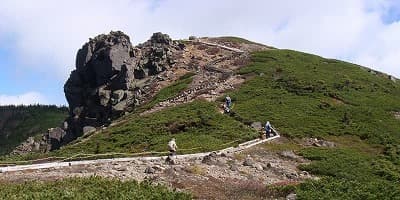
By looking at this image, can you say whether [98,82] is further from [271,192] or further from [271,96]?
[271,192]

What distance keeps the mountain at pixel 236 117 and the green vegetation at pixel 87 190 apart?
2.82 m

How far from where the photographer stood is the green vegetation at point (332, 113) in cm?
3522

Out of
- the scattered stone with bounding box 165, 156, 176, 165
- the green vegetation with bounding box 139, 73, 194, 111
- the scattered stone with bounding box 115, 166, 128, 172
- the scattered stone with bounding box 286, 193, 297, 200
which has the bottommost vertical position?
the scattered stone with bounding box 286, 193, 297, 200

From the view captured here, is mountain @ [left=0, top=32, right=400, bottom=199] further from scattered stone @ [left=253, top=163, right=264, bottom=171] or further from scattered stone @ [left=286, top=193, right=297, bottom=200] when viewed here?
scattered stone @ [left=286, top=193, right=297, bottom=200]

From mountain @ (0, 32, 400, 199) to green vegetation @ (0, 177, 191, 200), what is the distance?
9.25 feet

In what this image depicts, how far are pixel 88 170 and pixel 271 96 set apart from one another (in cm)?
4340

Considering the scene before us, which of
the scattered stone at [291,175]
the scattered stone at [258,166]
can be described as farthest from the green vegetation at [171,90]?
the scattered stone at [291,175]

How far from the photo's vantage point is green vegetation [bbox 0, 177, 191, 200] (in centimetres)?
2492

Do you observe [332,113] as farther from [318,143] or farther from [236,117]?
[318,143]

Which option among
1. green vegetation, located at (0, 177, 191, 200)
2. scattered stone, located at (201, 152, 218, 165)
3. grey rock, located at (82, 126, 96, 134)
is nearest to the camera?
green vegetation, located at (0, 177, 191, 200)

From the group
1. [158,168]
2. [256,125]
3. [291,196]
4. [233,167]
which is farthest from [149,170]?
[256,125]

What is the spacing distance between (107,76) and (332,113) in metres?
36.6

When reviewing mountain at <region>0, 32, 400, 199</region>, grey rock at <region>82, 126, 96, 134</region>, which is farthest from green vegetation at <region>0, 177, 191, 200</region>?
grey rock at <region>82, 126, 96, 134</region>

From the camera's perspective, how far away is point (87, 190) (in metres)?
26.6
